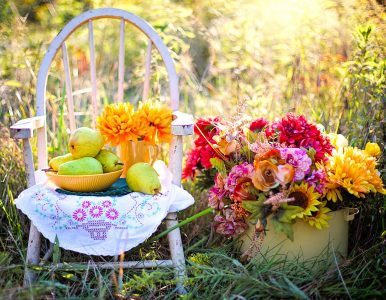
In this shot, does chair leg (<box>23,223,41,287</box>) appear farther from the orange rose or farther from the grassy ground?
the orange rose

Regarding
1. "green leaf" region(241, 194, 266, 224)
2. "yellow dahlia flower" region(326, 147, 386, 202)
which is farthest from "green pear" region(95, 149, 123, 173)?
"yellow dahlia flower" region(326, 147, 386, 202)

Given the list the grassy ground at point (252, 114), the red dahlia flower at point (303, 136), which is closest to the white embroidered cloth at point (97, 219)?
the grassy ground at point (252, 114)

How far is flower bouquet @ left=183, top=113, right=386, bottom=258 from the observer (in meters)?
1.54

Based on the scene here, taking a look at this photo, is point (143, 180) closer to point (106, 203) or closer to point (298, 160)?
point (106, 203)

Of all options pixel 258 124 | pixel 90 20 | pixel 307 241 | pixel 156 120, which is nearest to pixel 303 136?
pixel 258 124

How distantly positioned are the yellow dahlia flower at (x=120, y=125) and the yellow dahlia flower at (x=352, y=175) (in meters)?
0.71

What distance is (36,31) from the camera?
12.8ft

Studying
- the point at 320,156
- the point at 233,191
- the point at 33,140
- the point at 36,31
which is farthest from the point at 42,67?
the point at 36,31

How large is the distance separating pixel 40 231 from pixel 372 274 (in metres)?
1.14

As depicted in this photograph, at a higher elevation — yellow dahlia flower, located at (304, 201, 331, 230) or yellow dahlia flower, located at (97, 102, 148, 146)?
yellow dahlia flower, located at (97, 102, 148, 146)

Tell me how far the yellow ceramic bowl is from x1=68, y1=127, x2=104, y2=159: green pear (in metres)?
0.11

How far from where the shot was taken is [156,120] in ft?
6.01

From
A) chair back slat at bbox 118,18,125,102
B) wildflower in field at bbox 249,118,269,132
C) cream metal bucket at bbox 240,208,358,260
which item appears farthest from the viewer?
chair back slat at bbox 118,18,125,102

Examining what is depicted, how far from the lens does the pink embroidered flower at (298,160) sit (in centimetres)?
155
